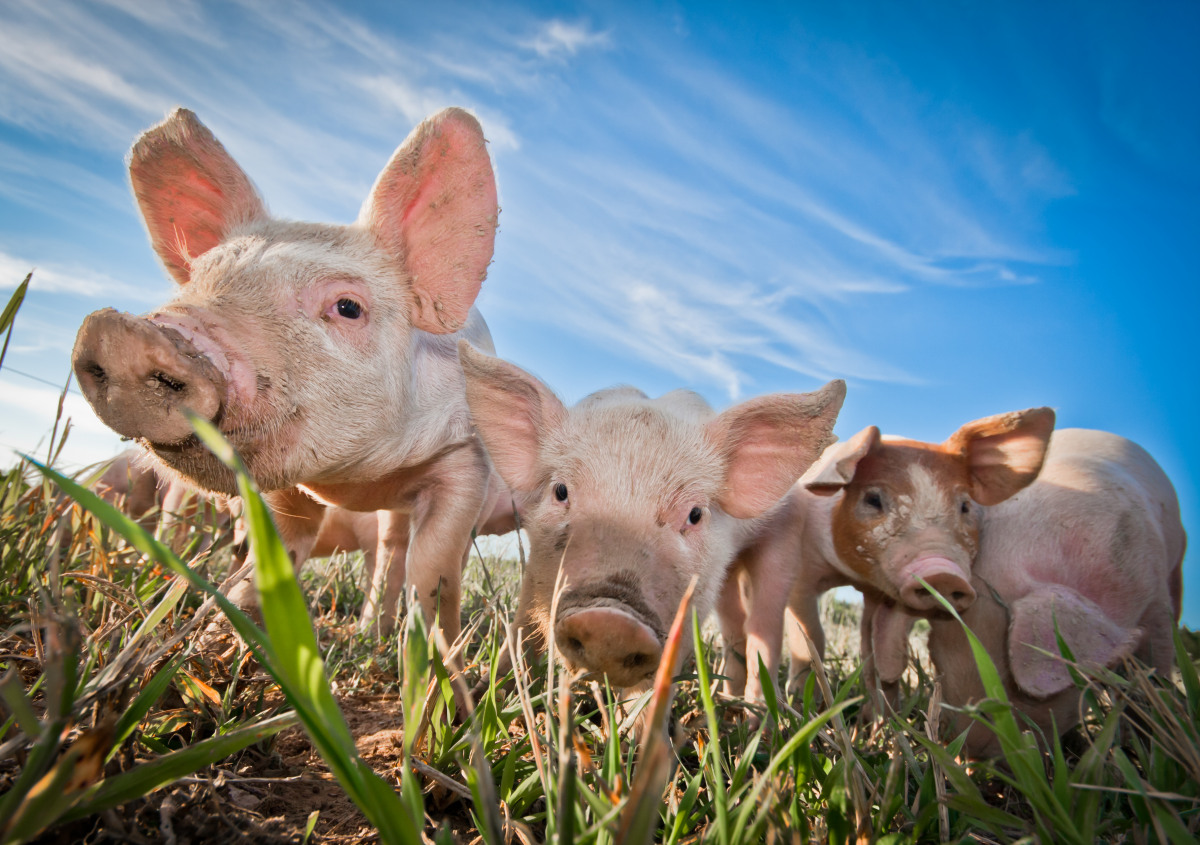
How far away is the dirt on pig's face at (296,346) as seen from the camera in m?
2.48

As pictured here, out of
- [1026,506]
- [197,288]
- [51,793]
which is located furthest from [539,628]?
[1026,506]

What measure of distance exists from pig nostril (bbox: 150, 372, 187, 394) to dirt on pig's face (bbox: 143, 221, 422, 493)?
13 cm

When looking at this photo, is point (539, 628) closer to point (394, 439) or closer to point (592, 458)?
point (592, 458)

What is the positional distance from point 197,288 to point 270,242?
42 cm

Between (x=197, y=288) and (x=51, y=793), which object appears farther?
(x=197, y=288)

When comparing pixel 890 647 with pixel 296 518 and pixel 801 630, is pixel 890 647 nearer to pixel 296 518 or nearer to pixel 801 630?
pixel 801 630

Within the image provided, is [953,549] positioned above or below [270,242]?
below

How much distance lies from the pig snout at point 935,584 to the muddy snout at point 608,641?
154cm

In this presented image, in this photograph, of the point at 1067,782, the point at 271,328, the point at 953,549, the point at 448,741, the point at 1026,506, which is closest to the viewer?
the point at 1067,782

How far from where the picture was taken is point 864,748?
2.16m

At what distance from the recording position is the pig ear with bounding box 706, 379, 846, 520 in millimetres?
2922

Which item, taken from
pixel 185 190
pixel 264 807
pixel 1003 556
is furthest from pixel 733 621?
pixel 185 190

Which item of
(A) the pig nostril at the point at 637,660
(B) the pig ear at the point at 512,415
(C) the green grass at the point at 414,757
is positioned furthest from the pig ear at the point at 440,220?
(A) the pig nostril at the point at 637,660

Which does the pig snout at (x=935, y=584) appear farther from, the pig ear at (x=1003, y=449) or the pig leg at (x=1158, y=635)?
the pig leg at (x=1158, y=635)
